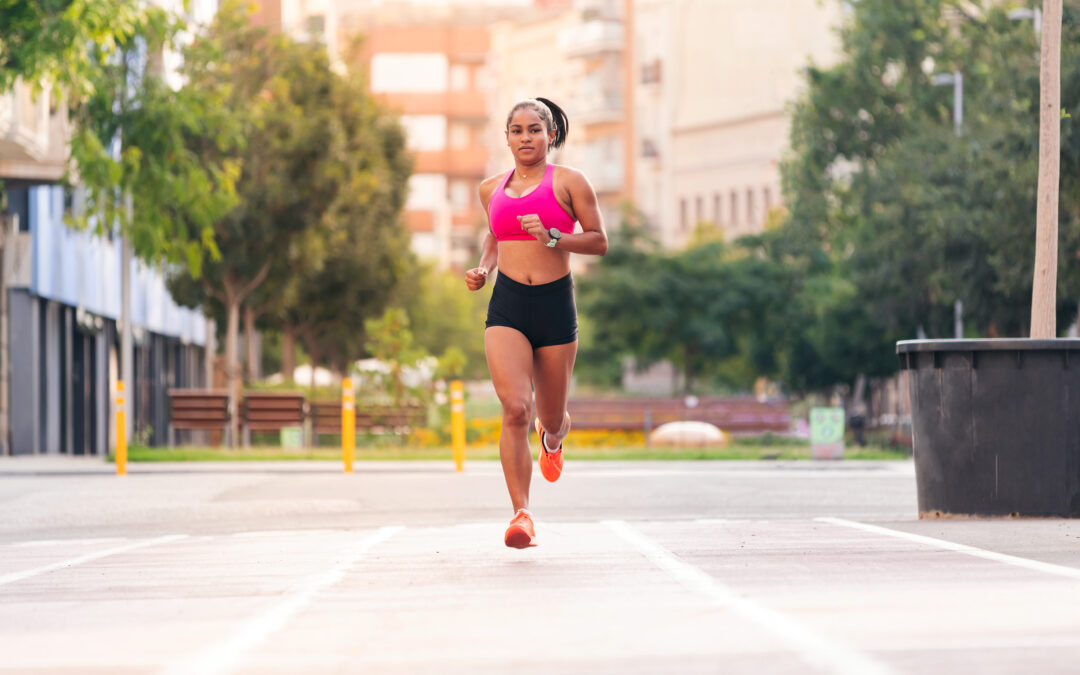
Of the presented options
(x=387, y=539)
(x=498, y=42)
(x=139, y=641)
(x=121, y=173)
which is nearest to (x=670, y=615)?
(x=139, y=641)

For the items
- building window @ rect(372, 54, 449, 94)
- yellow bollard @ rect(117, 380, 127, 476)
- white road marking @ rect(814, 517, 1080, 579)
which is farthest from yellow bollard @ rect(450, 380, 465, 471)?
building window @ rect(372, 54, 449, 94)

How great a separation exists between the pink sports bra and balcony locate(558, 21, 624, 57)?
3489 inches

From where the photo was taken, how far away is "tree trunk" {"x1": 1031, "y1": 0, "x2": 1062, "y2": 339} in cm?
1495

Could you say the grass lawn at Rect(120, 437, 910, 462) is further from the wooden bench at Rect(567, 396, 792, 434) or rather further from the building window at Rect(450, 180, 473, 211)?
the building window at Rect(450, 180, 473, 211)

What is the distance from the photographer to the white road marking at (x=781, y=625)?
5.43 metres

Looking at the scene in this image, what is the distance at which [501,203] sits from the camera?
9.77 m

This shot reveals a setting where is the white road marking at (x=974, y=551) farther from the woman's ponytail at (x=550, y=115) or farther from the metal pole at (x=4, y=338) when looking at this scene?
the metal pole at (x=4, y=338)

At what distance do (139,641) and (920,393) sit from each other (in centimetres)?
689

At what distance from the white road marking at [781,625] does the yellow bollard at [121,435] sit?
1675 cm

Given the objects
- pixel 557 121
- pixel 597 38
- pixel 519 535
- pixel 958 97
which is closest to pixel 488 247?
pixel 557 121

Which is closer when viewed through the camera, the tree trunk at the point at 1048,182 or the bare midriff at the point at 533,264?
the bare midriff at the point at 533,264

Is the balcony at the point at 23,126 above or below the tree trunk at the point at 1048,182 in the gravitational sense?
above

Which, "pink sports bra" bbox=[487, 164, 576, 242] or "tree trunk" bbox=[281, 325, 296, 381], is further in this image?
"tree trunk" bbox=[281, 325, 296, 381]

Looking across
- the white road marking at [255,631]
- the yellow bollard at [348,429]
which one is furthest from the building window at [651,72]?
the white road marking at [255,631]
